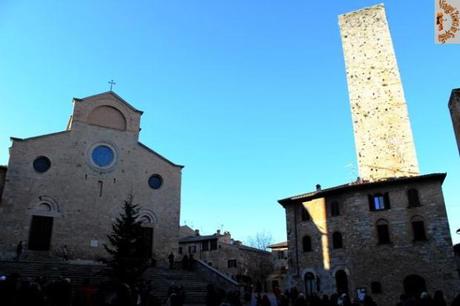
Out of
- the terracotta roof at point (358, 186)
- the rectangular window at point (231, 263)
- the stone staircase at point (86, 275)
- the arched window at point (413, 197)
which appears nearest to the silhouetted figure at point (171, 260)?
the stone staircase at point (86, 275)

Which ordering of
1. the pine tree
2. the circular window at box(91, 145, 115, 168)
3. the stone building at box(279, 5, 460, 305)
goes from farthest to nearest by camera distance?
the circular window at box(91, 145, 115, 168), the stone building at box(279, 5, 460, 305), the pine tree

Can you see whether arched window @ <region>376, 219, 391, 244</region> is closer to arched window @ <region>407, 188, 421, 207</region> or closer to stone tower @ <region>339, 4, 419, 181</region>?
arched window @ <region>407, 188, 421, 207</region>

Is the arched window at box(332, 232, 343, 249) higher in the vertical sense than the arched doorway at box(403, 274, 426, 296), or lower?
higher

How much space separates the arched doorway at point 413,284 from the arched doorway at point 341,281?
314cm

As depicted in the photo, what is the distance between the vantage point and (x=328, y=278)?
76.9ft

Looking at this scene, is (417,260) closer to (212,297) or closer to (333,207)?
(333,207)

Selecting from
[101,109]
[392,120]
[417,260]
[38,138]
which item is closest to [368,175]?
[392,120]

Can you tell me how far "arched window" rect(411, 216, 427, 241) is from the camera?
2145 cm

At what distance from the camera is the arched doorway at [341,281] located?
22.8 metres

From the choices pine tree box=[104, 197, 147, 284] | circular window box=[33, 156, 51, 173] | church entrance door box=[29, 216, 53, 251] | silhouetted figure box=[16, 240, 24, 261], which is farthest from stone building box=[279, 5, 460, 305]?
silhouetted figure box=[16, 240, 24, 261]

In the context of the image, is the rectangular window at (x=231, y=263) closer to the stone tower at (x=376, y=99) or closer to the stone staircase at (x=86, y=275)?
the stone tower at (x=376, y=99)

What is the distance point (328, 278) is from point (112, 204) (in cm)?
1381

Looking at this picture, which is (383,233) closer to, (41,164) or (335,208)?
(335,208)

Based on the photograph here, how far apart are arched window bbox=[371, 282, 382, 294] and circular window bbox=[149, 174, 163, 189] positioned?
14.7m
